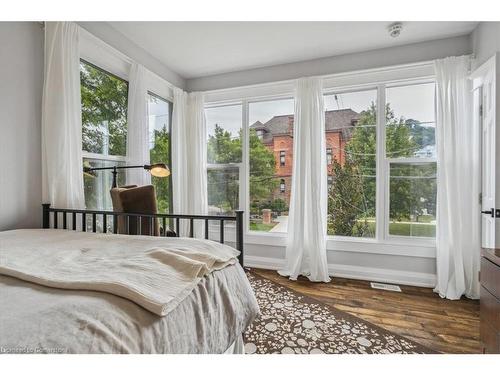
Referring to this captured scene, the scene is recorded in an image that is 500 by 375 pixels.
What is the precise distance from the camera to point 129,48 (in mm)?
2602

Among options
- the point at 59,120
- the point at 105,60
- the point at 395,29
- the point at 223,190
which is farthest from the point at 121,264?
the point at 395,29

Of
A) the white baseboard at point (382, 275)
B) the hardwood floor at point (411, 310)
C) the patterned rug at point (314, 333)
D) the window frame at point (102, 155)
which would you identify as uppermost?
the window frame at point (102, 155)

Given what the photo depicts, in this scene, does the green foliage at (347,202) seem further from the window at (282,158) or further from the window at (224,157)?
the window at (224,157)

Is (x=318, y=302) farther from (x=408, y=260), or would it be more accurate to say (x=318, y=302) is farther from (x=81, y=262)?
(x=81, y=262)

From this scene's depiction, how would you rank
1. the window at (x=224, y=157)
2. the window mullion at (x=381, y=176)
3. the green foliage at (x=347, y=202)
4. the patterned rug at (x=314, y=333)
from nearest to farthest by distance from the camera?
1. the patterned rug at (x=314, y=333)
2. the window mullion at (x=381, y=176)
3. the green foliage at (x=347, y=202)
4. the window at (x=224, y=157)

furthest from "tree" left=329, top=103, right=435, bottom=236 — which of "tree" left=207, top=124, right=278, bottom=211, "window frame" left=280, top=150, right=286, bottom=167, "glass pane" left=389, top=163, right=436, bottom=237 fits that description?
"tree" left=207, top=124, right=278, bottom=211

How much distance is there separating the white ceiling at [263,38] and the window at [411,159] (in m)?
0.54

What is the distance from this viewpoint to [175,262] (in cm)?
96

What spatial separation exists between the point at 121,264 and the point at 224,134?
274 cm

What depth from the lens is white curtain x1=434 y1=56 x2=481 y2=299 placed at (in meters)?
2.37

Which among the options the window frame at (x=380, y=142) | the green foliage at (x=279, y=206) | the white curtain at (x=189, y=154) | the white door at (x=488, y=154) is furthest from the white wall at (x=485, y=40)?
the white curtain at (x=189, y=154)

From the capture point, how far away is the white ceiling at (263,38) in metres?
2.34

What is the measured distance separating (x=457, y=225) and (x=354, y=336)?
1547mm

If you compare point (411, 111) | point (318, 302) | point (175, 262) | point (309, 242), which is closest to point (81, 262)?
point (175, 262)
